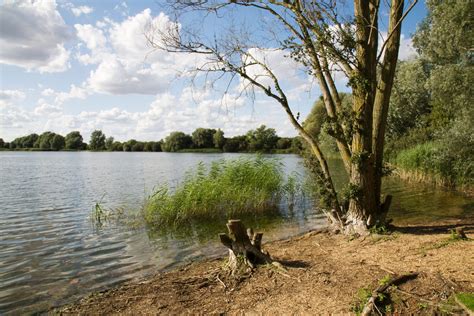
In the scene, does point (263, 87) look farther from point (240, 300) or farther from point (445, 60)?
point (445, 60)

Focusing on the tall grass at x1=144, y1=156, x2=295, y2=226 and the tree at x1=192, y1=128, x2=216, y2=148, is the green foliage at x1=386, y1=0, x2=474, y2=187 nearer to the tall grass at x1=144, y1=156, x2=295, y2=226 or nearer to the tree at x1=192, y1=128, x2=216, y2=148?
the tall grass at x1=144, y1=156, x2=295, y2=226

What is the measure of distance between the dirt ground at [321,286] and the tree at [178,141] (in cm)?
9259

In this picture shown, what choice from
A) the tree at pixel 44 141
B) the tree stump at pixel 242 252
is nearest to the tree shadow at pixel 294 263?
the tree stump at pixel 242 252

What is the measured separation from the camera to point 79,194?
64.8 feet

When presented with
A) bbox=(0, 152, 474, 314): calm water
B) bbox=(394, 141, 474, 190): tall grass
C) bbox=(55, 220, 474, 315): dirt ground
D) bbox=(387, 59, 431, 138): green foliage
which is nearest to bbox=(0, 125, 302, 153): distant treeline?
bbox=(387, 59, 431, 138): green foliage

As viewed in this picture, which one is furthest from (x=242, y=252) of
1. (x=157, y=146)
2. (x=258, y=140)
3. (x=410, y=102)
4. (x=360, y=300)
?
(x=157, y=146)

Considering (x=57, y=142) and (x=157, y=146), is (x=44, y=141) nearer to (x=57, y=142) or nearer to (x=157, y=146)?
(x=57, y=142)

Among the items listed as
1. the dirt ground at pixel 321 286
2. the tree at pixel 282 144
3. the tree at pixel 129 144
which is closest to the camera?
the dirt ground at pixel 321 286

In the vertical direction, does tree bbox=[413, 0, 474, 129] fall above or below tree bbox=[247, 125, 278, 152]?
above

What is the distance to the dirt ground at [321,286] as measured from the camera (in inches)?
189

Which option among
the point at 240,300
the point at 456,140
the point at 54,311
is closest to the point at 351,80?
the point at 240,300

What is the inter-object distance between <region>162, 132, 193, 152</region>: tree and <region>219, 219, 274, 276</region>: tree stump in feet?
307

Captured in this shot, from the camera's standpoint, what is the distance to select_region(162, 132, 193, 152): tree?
98.8m

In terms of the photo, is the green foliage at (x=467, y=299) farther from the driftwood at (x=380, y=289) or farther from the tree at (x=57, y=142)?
the tree at (x=57, y=142)
